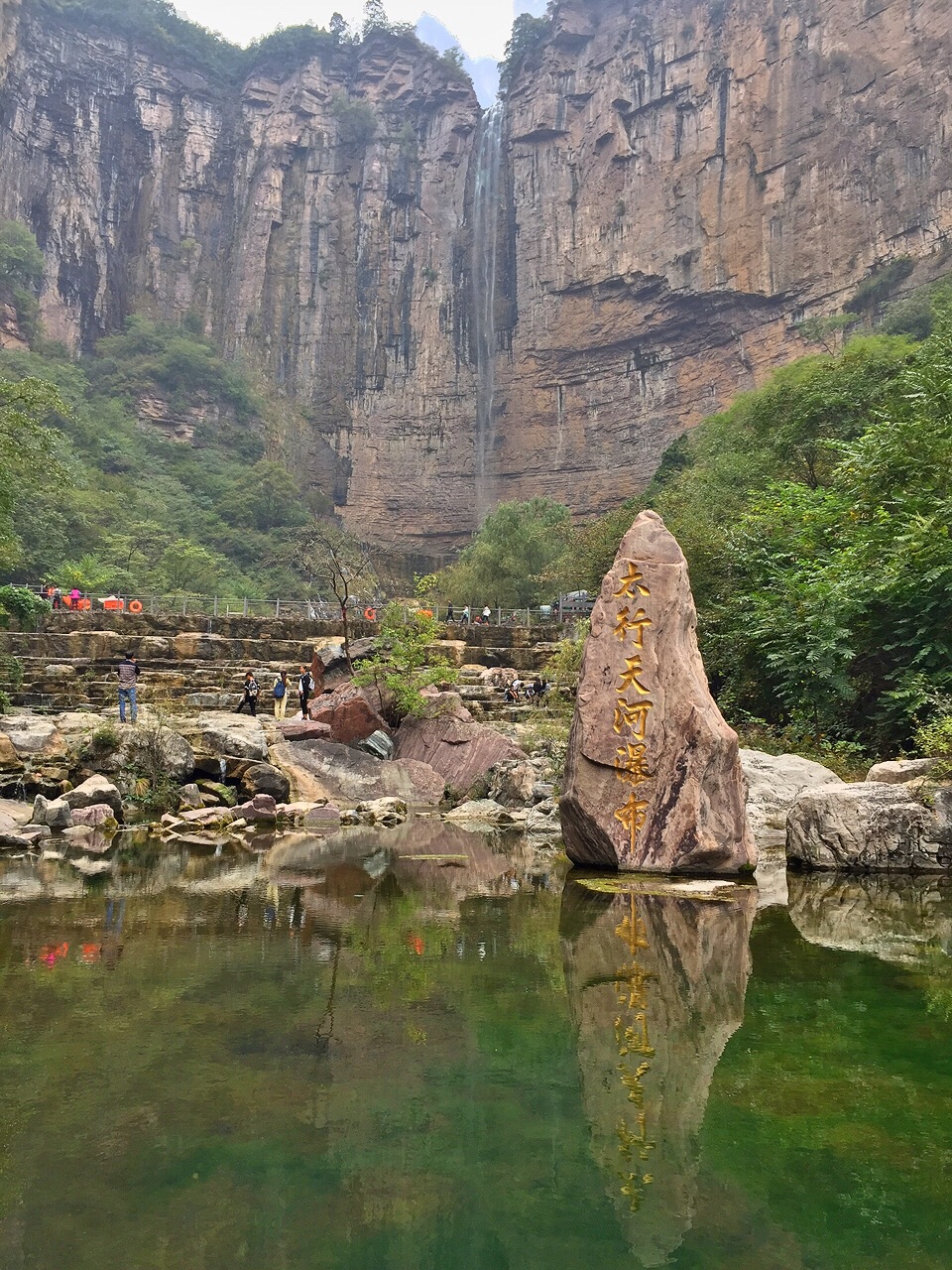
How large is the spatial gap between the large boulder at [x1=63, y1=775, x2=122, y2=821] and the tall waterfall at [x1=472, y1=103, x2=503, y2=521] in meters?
40.8

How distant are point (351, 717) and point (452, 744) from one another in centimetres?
180

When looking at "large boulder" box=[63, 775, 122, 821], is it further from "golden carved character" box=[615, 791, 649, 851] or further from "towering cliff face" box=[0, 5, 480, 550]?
"towering cliff face" box=[0, 5, 480, 550]

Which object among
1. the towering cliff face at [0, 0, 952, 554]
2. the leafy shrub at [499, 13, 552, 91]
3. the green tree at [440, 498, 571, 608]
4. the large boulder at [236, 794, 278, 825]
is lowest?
the large boulder at [236, 794, 278, 825]

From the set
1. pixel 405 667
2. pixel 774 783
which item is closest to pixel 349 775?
pixel 405 667

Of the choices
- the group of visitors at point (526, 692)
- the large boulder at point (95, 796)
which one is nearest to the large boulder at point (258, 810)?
the large boulder at point (95, 796)

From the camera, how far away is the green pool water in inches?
77.0

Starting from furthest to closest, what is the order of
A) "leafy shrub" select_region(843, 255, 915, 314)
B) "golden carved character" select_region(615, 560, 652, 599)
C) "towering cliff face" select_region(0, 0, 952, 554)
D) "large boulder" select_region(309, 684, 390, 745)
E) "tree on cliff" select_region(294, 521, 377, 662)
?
"towering cliff face" select_region(0, 0, 952, 554) → "tree on cliff" select_region(294, 521, 377, 662) → "leafy shrub" select_region(843, 255, 915, 314) → "large boulder" select_region(309, 684, 390, 745) → "golden carved character" select_region(615, 560, 652, 599)

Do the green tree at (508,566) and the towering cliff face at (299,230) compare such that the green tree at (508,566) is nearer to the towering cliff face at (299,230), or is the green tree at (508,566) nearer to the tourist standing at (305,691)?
the tourist standing at (305,691)

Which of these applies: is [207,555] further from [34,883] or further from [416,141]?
[416,141]

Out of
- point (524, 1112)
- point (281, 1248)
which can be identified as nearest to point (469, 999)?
point (524, 1112)

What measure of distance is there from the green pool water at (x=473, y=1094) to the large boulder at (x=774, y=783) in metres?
2.98

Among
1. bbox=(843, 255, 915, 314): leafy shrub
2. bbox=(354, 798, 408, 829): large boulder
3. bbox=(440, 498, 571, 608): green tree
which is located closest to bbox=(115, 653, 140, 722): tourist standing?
bbox=(354, 798, 408, 829): large boulder

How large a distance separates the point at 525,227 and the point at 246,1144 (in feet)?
172

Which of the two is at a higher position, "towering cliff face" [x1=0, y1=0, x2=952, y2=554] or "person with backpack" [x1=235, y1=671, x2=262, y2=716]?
"towering cliff face" [x1=0, y1=0, x2=952, y2=554]
